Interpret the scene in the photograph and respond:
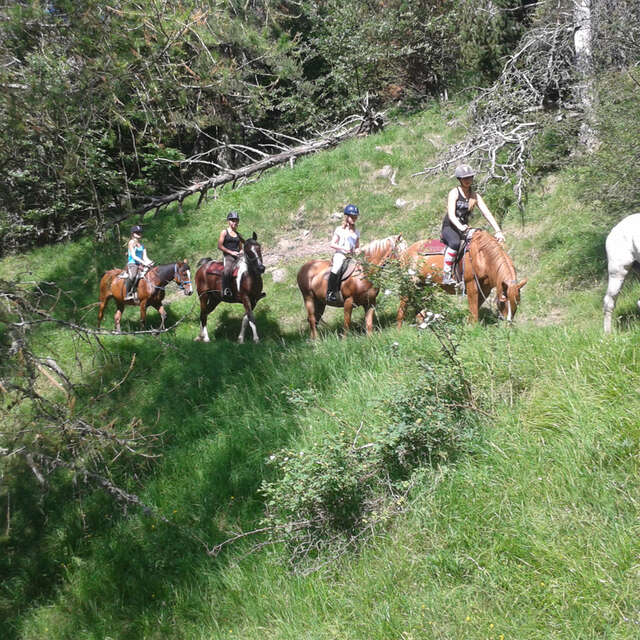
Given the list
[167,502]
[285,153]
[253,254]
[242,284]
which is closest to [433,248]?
[253,254]

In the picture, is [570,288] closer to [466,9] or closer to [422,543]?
[422,543]

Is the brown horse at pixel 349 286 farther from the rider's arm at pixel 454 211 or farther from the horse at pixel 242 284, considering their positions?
the horse at pixel 242 284

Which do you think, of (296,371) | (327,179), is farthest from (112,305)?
(296,371)

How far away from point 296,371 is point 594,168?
6.83 metres

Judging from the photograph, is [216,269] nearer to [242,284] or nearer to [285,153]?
[242,284]

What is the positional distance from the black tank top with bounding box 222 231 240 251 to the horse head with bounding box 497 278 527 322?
20.8 ft

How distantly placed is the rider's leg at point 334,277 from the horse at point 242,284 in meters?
1.68

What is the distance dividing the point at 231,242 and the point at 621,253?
25.8 ft

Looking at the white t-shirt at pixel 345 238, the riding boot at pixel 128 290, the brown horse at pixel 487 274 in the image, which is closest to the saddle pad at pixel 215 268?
the riding boot at pixel 128 290

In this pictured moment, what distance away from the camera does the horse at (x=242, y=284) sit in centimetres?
1122

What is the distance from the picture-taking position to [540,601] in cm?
338

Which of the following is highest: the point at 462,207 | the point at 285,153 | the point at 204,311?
the point at 285,153

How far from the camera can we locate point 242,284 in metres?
11.6

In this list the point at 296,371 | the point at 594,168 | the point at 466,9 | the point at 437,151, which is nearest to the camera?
the point at 296,371
